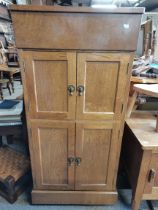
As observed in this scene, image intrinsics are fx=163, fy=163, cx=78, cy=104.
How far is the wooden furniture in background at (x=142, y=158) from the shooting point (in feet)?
3.51

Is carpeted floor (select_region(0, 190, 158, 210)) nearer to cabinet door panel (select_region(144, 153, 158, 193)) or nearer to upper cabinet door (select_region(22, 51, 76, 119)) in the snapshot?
cabinet door panel (select_region(144, 153, 158, 193))

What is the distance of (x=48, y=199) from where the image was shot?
1.30 m

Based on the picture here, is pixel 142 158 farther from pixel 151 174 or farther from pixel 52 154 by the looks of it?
pixel 52 154

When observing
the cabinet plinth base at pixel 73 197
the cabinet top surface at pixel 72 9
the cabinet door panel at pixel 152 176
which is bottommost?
the cabinet plinth base at pixel 73 197

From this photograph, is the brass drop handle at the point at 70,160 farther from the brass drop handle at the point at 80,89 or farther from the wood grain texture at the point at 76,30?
the wood grain texture at the point at 76,30

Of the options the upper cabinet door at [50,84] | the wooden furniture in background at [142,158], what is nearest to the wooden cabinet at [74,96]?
the upper cabinet door at [50,84]

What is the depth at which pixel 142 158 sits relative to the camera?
3.55 ft

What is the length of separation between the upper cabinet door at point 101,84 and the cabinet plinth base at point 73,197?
0.66 m

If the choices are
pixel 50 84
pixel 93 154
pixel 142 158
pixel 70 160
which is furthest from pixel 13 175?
pixel 142 158

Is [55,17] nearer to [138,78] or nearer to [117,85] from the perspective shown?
[117,85]

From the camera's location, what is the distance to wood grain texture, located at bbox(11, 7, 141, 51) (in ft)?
2.68

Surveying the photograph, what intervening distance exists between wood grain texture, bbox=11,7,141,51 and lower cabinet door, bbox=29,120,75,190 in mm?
488

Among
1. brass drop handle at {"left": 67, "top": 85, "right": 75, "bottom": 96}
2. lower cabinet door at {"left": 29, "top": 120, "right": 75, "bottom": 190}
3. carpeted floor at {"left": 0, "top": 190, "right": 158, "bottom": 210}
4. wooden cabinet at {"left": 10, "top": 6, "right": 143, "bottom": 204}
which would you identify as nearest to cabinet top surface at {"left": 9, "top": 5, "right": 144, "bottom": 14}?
wooden cabinet at {"left": 10, "top": 6, "right": 143, "bottom": 204}

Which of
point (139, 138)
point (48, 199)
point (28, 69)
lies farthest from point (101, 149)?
point (28, 69)
